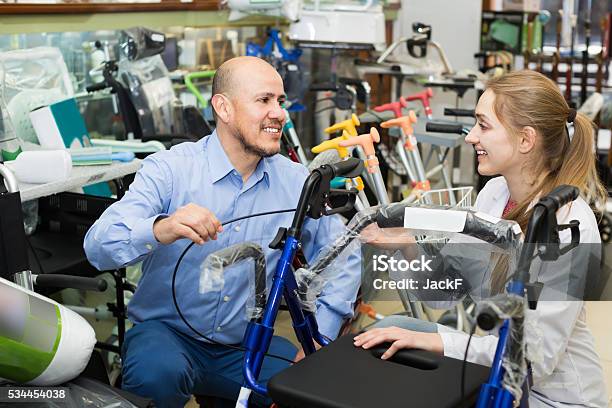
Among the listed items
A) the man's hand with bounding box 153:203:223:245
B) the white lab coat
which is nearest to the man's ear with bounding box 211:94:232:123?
the man's hand with bounding box 153:203:223:245

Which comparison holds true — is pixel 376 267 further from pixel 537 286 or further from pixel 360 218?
pixel 537 286

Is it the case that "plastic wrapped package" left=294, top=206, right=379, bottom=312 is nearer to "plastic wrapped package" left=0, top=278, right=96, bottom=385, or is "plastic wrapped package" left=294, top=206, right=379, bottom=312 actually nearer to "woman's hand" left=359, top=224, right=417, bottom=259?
"woman's hand" left=359, top=224, right=417, bottom=259

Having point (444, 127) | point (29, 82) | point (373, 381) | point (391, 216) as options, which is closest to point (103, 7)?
point (29, 82)

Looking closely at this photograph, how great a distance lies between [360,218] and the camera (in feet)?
6.02

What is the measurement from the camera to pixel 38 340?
1.76 meters

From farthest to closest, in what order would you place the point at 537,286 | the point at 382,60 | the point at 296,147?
1. the point at 382,60
2. the point at 296,147
3. the point at 537,286

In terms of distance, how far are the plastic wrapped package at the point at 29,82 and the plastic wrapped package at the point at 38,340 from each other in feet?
5.21

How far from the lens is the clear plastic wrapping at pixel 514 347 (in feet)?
4.77

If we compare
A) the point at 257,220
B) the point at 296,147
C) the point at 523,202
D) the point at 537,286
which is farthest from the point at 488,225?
the point at 296,147

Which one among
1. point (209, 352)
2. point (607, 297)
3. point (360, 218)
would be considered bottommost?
point (209, 352)

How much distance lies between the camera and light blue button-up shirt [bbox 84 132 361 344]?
227cm

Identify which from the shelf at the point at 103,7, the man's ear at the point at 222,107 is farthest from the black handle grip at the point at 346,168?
the shelf at the point at 103,7

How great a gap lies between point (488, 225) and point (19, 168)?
5.28ft

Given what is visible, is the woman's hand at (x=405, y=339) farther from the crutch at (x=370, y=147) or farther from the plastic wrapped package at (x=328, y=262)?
the crutch at (x=370, y=147)
